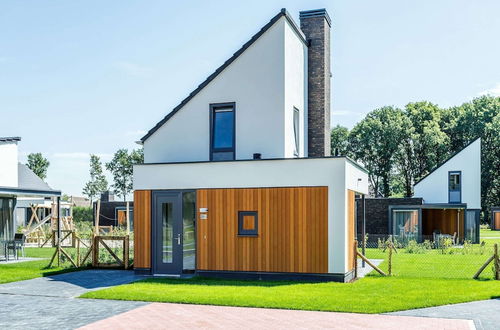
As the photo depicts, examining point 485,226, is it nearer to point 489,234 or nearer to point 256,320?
point 489,234

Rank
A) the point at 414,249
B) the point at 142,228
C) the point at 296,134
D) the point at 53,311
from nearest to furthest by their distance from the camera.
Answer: the point at 53,311 → the point at 142,228 → the point at 296,134 → the point at 414,249

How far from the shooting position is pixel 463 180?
36.4 meters

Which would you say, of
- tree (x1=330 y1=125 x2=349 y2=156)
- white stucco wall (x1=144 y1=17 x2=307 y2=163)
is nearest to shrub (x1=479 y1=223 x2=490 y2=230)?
tree (x1=330 y1=125 x2=349 y2=156)

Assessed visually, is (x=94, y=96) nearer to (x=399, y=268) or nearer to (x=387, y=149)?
(x=399, y=268)

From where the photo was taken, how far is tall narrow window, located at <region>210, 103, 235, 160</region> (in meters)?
Result: 17.8

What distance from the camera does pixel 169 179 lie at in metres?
16.6

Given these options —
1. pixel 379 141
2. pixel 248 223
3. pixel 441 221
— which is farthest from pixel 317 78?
pixel 379 141

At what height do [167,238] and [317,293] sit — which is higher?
[167,238]

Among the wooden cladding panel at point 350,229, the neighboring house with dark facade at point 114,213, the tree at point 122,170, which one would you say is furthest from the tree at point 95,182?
the wooden cladding panel at point 350,229

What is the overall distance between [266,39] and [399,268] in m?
9.10

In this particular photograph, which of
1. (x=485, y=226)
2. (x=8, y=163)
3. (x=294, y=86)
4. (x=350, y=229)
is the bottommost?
(x=485, y=226)

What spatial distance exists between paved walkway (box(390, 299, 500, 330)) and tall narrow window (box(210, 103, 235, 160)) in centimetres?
856

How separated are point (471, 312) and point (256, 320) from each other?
456 cm

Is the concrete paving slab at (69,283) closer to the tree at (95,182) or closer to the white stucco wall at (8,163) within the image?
the white stucco wall at (8,163)
